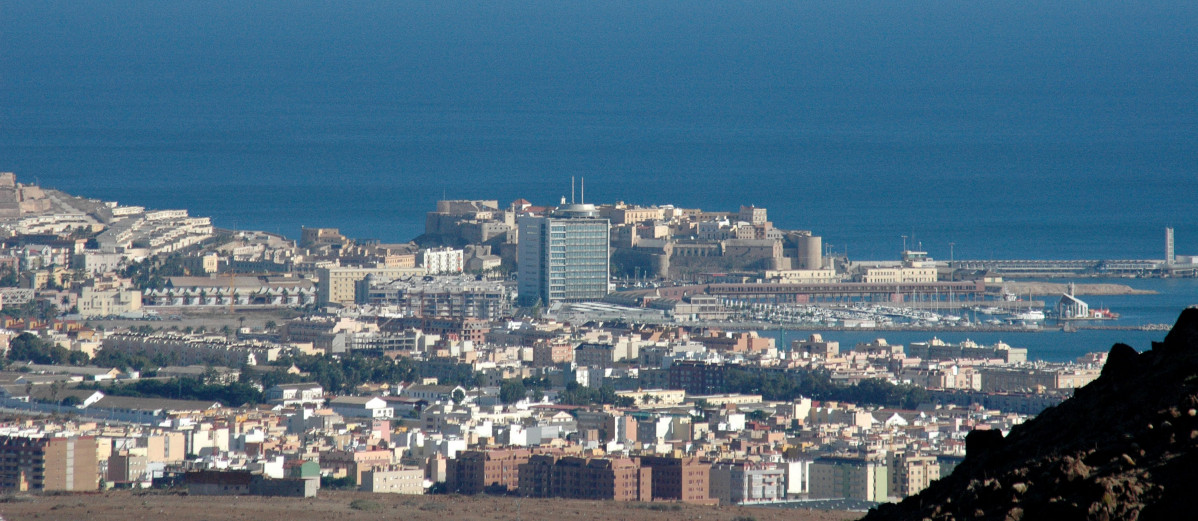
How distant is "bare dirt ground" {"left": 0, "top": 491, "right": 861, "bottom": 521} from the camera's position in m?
17.0

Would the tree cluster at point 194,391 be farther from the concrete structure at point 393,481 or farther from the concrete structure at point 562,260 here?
the concrete structure at point 562,260

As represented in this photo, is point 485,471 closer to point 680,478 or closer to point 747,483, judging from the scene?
point 680,478

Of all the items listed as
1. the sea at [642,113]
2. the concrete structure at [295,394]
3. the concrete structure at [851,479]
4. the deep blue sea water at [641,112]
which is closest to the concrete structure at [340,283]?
the sea at [642,113]

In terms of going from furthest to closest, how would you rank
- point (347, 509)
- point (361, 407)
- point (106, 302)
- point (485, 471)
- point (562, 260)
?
point (562, 260)
point (106, 302)
point (361, 407)
point (485, 471)
point (347, 509)

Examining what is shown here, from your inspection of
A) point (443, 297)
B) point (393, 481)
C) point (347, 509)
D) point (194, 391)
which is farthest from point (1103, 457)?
point (443, 297)

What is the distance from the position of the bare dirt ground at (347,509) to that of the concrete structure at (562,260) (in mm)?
26994

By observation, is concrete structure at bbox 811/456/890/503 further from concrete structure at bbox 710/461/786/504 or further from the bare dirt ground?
the bare dirt ground

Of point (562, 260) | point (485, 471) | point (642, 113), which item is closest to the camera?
point (485, 471)

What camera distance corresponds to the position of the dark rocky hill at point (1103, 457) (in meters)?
5.75

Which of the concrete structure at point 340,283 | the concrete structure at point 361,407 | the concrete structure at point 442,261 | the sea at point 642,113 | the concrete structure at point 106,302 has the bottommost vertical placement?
the concrete structure at point 361,407

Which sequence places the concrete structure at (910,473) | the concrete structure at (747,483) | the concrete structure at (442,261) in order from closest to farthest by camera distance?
the concrete structure at (747,483) < the concrete structure at (910,473) < the concrete structure at (442,261)

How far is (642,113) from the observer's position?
368 feet

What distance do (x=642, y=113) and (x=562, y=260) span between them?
65766 mm

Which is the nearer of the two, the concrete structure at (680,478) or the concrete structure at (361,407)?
the concrete structure at (680,478)
